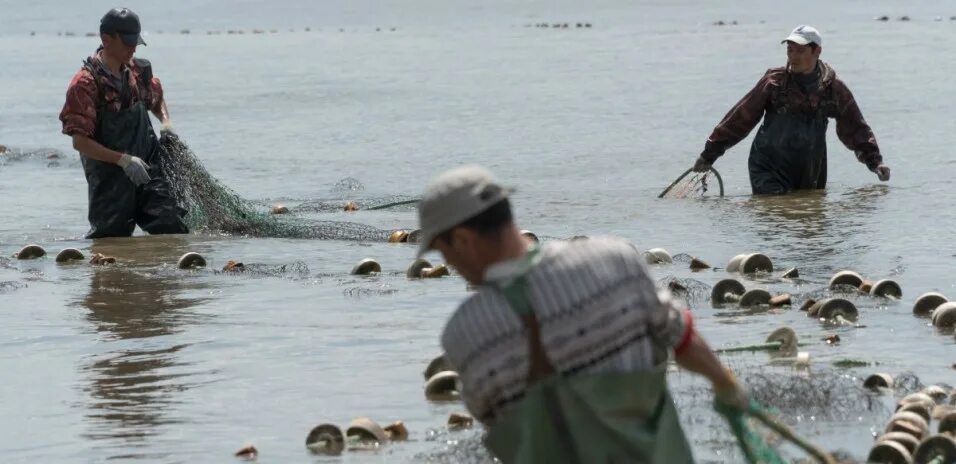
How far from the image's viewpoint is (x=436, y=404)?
7.07 metres

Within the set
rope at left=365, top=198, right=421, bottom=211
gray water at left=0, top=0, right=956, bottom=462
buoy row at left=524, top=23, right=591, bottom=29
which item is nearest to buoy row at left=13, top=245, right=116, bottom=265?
gray water at left=0, top=0, right=956, bottom=462

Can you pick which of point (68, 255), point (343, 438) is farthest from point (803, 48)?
point (343, 438)

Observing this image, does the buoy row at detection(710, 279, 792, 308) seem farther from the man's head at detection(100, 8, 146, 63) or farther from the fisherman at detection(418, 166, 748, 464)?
the fisherman at detection(418, 166, 748, 464)

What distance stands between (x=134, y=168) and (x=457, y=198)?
8.03 metres

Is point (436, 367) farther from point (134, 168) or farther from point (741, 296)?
point (134, 168)

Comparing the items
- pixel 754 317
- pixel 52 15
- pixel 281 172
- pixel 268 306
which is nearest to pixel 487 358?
pixel 754 317

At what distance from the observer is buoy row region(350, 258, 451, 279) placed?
1030cm

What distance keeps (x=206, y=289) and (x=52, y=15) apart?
57863 mm

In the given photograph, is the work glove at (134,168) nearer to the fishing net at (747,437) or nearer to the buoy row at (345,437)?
the buoy row at (345,437)

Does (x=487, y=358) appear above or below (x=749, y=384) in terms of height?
above

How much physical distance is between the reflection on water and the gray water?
20mm

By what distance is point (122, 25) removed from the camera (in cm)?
1091

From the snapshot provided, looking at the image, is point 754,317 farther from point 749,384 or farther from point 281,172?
point 281,172

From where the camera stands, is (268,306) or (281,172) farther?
(281,172)
